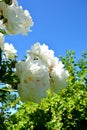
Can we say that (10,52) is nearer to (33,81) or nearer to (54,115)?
(33,81)

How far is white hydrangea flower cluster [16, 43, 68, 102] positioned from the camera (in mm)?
1961

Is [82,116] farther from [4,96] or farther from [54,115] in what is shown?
[4,96]

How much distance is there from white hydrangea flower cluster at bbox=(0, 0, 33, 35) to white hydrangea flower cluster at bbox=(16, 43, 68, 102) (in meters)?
0.15

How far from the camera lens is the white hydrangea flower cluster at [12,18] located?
2.00 m

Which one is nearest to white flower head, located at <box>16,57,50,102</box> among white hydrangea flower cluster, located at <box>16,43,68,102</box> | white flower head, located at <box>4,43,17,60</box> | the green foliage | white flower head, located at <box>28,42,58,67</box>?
white hydrangea flower cluster, located at <box>16,43,68,102</box>

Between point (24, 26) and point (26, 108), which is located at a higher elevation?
point (26, 108)

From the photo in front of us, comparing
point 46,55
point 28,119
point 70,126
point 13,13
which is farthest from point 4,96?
point 70,126

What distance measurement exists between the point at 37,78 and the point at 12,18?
0.32m

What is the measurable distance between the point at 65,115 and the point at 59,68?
205 inches

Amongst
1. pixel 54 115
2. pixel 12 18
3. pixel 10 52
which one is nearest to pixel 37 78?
pixel 12 18

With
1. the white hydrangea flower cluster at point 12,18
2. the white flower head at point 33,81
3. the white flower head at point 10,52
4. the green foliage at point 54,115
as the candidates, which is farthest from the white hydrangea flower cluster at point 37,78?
the green foliage at point 54,115

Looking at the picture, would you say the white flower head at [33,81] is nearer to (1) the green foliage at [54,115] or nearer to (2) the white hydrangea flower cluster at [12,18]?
(2) the white hydrangea flower cluster at [12,18]

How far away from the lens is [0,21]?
203cm

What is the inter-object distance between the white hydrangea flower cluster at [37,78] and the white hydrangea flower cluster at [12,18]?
151 millimetres
